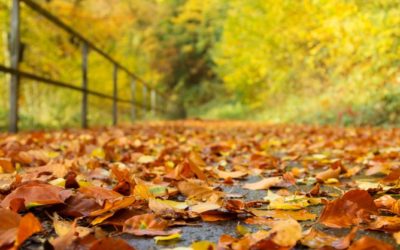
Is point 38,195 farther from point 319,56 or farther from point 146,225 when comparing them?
point 319,56

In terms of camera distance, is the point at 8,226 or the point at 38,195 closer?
the point at 8,226

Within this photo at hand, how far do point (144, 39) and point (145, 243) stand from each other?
26.8 metres

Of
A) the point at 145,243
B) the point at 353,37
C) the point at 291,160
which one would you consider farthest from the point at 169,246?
the point at 353,37

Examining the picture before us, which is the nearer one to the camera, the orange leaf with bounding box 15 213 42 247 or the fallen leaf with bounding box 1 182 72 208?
the orange leaf with bounding box 15 213 42 247

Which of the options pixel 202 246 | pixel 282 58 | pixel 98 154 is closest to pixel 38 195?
pixel 202 246

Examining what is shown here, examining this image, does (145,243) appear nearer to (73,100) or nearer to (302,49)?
(73,100)

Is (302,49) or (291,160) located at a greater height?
(302,49)

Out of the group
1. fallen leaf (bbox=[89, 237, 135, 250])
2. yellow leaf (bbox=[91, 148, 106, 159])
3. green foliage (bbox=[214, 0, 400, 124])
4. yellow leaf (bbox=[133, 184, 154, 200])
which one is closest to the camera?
fallen leaf (bbox=[89, 237, 135, 250])

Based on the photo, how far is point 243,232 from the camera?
1.17 metres

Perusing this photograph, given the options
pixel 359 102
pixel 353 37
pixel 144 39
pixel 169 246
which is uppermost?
pixel 144 39

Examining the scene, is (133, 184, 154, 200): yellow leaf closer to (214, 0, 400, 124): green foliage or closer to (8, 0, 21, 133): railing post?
(8, 0, 21, 133): railing post

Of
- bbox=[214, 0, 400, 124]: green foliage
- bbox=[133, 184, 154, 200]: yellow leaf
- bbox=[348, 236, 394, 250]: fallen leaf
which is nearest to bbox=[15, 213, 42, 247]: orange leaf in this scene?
bbox=[133, 184, 154, 200]: yellow leaf

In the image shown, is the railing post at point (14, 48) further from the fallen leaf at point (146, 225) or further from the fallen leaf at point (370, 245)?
the fallen leaf at point (370, 245)

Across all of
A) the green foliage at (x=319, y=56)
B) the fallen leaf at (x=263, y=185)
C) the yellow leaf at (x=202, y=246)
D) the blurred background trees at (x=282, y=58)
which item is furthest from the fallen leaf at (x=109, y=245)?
the green foliage at (x=319, y=56)
